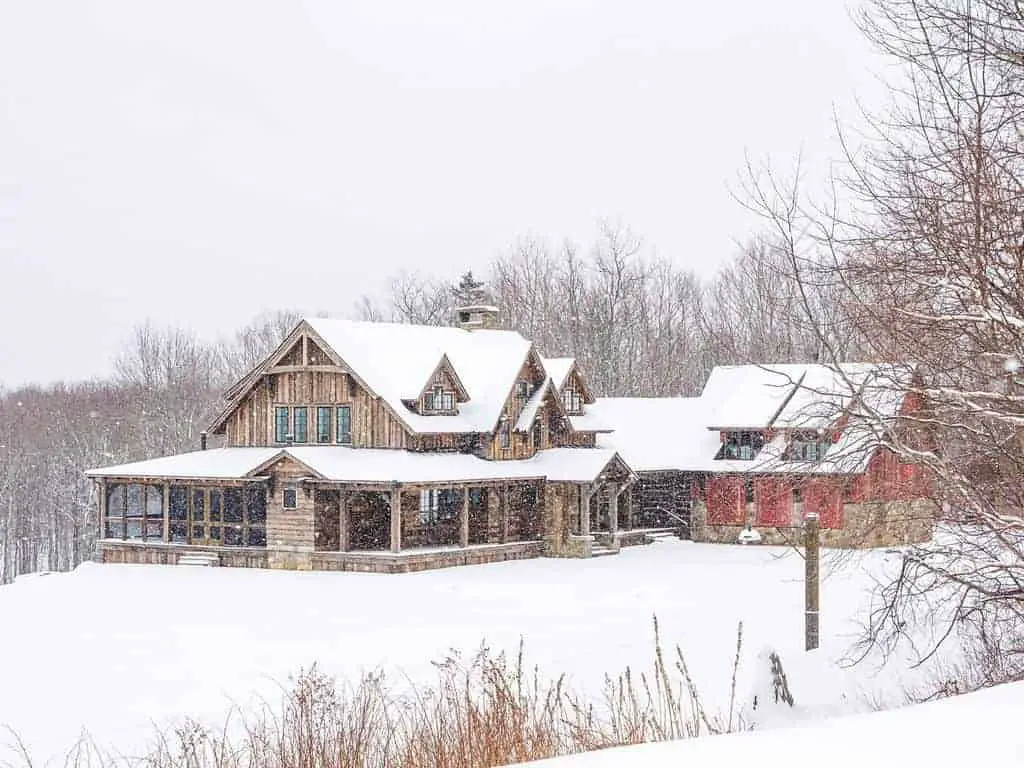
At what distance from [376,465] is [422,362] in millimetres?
5192

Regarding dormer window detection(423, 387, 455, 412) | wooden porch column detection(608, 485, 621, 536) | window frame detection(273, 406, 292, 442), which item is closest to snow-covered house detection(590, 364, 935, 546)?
wooden porch column detection(608, 485, 621, 536)

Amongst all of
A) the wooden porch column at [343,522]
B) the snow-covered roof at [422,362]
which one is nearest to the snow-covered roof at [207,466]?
the wooden porch column at [343,522]

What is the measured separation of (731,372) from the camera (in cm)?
4684

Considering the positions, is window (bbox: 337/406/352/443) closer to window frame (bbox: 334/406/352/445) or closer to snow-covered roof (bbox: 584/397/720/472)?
window frame (bbox: 334/406/352/445)

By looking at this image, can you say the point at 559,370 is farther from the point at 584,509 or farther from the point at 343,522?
the point at 343,522

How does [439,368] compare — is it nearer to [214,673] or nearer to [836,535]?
[836,535]

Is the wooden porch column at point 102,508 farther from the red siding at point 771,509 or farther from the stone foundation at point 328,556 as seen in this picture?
the red siding at point 771,509

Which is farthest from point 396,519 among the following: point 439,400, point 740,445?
point 740,445

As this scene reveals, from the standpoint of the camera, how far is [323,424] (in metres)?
37.0

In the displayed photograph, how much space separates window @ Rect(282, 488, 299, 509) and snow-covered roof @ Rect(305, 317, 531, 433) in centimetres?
353

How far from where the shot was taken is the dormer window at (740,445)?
42.1 meters

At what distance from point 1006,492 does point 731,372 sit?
119ft

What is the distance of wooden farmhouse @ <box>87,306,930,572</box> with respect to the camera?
3444 centimetres

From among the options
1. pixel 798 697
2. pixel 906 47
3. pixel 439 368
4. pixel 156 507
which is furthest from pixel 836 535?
pixel 156 507
